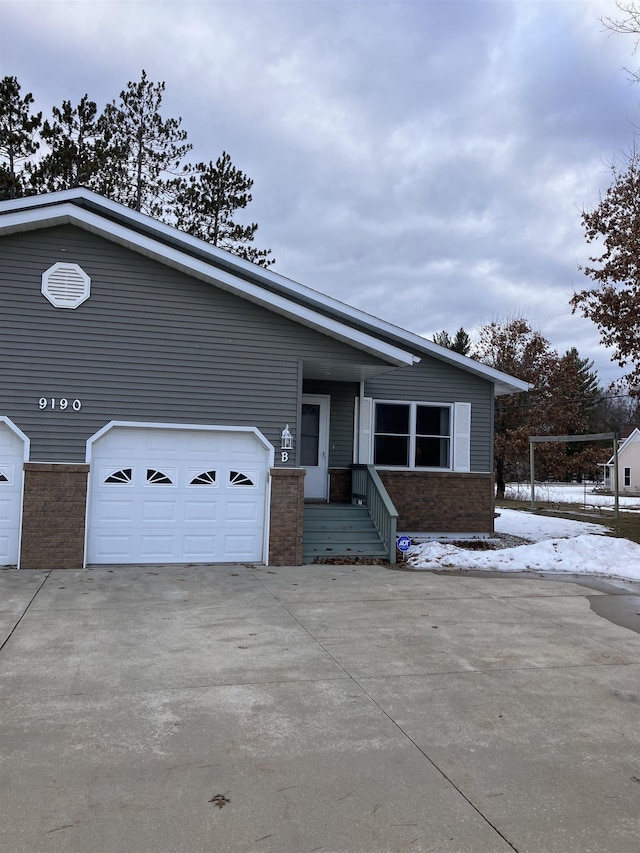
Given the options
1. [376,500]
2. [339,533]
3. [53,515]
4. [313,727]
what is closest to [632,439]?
[376,500]

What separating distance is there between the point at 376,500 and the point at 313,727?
26.0 feet

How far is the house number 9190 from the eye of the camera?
9.94 metres

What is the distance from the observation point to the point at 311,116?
15234 millimetres

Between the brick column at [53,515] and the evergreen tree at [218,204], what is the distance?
16.9 metres

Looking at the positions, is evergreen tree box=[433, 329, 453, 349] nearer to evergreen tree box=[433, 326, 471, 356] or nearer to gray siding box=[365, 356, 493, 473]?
evergreen tree box=[433, 326, 471, 356]

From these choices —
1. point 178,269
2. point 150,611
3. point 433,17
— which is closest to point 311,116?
point 433,17

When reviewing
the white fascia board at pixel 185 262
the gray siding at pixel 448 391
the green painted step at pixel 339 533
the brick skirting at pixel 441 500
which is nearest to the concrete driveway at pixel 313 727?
the green painted step at pixel 339 533

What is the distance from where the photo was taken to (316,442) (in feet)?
44.5

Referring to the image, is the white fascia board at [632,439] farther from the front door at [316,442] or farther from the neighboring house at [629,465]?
the front door at [316,442]

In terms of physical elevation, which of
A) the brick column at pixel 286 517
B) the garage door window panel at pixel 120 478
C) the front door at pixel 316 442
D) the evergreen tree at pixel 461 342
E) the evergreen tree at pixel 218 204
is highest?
the evergreen tree at pixel 218 204

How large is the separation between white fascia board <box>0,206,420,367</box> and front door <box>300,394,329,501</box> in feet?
8.25

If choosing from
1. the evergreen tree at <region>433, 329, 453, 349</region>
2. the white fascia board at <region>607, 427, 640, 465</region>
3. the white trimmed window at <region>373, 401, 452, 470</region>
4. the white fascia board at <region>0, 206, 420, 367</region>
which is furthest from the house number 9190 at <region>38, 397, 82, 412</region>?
the white fascia board at <region>607, 427, 640, 465</region>

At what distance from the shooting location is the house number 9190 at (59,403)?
9.94 m

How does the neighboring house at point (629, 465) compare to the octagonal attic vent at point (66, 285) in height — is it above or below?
below
